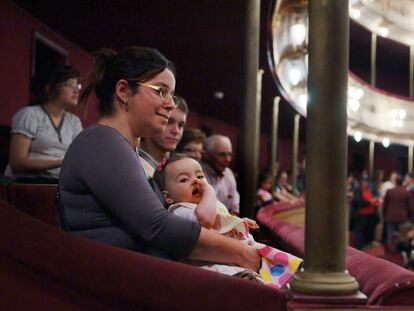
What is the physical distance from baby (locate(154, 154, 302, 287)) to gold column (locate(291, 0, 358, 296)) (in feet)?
0.41

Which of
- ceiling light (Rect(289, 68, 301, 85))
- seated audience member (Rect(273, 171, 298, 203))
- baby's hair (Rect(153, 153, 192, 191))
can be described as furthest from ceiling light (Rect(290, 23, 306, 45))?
baby's hair (Rect(153, 153, 192, 191))

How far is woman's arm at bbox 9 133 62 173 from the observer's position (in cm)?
332

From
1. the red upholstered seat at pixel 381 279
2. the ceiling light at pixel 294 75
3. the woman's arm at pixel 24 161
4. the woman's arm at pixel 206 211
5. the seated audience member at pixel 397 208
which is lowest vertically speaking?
the seated audience member at pixel 397 208

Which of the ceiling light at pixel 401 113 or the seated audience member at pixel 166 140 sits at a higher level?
the ceiling light at pixel 401 113

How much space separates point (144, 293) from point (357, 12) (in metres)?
13.5

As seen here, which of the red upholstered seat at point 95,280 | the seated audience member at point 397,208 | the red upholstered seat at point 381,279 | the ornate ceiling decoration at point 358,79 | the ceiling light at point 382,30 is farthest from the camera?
the ceiling light at point 382,30

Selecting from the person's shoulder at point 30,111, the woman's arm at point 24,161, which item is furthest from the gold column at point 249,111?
the woman's arm at point 24,161

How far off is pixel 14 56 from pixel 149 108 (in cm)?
526

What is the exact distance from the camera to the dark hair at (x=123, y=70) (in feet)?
5.97

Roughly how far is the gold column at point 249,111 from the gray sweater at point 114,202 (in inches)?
122

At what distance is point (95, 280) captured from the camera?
145 cm

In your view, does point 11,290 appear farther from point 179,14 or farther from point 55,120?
point 179,14

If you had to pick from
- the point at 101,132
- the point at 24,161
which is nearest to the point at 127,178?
the point at 101,132

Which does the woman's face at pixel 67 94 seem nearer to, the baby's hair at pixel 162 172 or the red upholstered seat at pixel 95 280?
the baby's hair at pixel 162 172
